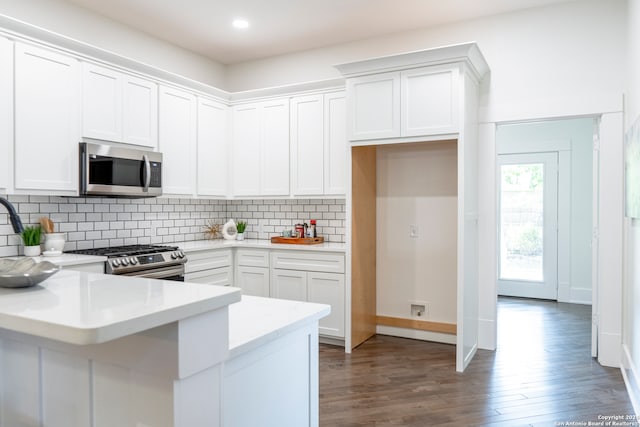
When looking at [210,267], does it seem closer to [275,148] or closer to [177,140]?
[177,140]

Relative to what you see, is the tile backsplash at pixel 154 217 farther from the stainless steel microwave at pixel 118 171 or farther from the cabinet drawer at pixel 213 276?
the cabinet drawer at pixel 213 276

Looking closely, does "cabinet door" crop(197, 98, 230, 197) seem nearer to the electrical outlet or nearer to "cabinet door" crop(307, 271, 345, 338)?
"cabinet door" crop(307, 271, 345, 338)

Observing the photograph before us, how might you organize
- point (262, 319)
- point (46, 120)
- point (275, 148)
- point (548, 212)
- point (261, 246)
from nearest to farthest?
point (262, 319) → point (46, 120) → point (261, 246) → point (275, 148) → point (548, 212)

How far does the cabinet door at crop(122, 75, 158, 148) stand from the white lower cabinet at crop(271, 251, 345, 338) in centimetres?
163

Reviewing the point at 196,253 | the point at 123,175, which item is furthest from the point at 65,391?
the point at 196,253

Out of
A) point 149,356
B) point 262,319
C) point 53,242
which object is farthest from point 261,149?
point 149,356

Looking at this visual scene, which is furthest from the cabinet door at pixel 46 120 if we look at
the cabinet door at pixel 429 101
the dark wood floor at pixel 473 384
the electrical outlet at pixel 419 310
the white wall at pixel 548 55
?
the electrical outlet at pixel 419 310

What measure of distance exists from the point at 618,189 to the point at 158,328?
3.80m

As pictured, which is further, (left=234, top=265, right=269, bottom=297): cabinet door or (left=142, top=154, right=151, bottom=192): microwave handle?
(left=234, top=265, right=269, bottom=297): cabinet door

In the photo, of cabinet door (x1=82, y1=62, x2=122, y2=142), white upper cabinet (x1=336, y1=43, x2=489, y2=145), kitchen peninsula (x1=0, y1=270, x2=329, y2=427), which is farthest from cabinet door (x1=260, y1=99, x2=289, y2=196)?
kitchen peninsula (x1=0, y1=270, x2=329, y2=427)

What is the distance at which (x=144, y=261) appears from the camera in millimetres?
3520

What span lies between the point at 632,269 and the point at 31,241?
4.32 m

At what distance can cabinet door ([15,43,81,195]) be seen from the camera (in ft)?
10.1

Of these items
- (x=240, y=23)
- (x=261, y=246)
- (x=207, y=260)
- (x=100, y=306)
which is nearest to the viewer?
(x=100, y=306)
